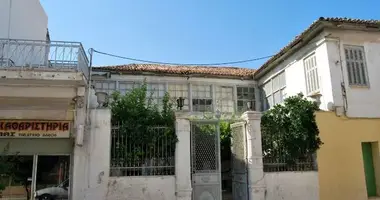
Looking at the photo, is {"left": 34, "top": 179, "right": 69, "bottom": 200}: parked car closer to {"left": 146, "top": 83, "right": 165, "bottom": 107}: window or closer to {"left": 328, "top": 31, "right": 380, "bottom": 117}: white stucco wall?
{"left": 146, "top": 83, "right": 165, "bottom": 107}: window

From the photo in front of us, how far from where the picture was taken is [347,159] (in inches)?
443

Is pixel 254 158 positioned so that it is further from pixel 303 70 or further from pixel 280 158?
pixel 303 70

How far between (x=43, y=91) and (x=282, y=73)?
10.0 metres

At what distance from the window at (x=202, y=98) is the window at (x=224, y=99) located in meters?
0.40

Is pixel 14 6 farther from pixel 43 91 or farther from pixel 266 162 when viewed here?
pixel 266 162

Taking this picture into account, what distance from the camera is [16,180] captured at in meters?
9.45

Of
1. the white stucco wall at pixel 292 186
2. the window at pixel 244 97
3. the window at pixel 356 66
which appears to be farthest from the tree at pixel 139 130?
the window at pixel 356 66

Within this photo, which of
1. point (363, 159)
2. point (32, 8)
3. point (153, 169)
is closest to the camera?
point (153, 169)

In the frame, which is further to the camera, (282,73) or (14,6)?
(282,73)

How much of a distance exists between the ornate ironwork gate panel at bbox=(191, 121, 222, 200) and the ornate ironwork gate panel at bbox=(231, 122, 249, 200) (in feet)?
2.98

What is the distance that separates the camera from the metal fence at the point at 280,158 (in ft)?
35.2

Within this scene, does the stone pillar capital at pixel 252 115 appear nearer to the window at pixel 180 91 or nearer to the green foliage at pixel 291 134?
the green foliage at pixel 291 134

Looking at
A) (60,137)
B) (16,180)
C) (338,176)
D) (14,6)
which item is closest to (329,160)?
(338,176)

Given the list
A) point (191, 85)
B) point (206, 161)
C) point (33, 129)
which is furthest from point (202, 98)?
point (33, 129)
